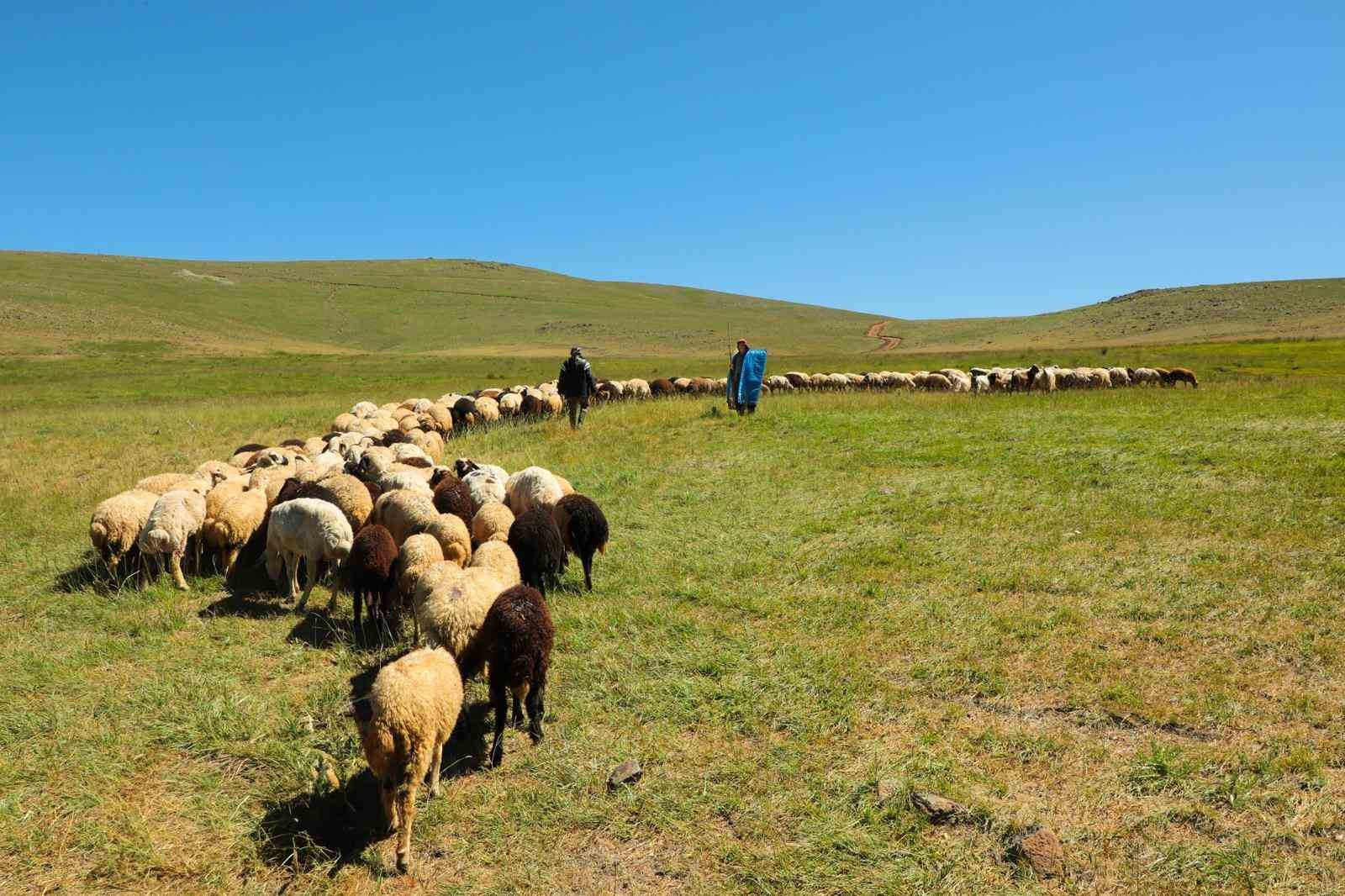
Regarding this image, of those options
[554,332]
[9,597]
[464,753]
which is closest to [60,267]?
[554,332]

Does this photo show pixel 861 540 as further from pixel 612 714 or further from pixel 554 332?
pixel 554 332

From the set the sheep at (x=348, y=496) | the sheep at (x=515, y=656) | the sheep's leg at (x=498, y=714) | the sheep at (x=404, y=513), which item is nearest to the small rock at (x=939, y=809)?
the sheep at (x=515, y=656)

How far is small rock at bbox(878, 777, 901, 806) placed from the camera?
14.0 feet

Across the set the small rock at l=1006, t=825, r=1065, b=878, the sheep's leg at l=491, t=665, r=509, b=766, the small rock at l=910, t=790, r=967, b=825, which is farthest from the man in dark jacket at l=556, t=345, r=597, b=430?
the small rock at l=1006, t=825, r=1065, b=878

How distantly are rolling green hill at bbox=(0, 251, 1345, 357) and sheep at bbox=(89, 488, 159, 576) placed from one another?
167 ft

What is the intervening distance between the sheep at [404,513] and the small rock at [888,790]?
17.0 feet

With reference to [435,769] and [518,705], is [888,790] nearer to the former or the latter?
[518,705]

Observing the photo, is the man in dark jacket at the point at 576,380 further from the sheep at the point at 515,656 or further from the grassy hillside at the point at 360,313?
the grassy hillside at the point at 360,313

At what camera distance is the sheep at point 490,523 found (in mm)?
7957

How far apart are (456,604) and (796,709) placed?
8.70 ft

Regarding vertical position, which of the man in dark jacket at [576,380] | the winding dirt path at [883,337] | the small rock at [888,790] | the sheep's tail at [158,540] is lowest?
the small rock at [888,790]

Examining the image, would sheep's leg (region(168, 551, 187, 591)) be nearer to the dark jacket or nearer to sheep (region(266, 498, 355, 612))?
sheep (region(266, 498, 355, 612))

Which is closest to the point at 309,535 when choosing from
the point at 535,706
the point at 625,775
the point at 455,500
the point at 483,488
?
the point at 455,500

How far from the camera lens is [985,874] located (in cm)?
374
